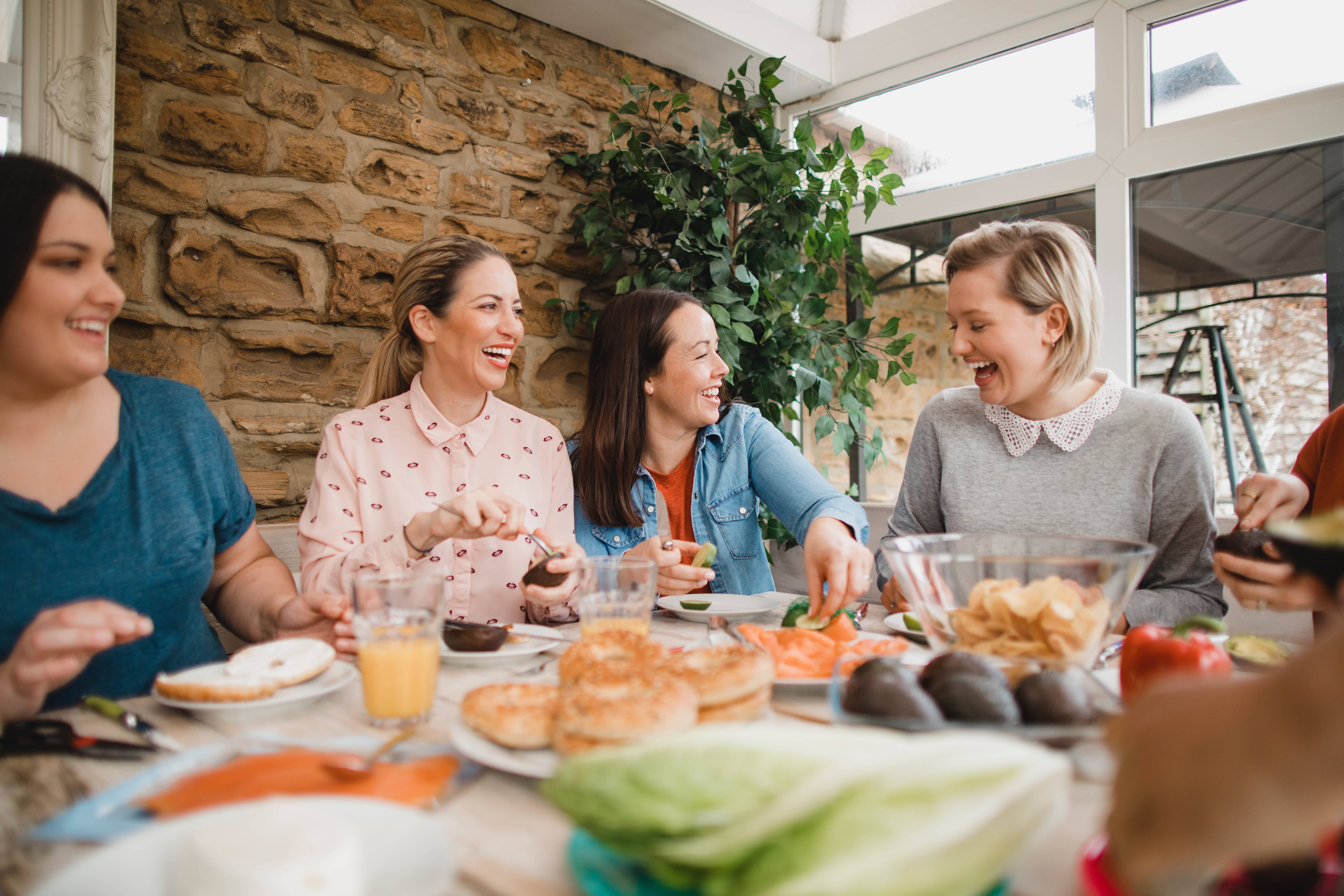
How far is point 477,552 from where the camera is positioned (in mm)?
1865

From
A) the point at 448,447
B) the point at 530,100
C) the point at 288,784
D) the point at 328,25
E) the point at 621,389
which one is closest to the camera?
the point at 288,784

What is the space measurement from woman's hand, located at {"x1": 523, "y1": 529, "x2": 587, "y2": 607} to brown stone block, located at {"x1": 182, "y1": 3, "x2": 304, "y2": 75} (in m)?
1.76

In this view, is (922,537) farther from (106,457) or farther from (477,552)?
(106,457)

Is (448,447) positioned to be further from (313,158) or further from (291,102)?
(291,102)

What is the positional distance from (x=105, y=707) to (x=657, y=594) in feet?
3.61

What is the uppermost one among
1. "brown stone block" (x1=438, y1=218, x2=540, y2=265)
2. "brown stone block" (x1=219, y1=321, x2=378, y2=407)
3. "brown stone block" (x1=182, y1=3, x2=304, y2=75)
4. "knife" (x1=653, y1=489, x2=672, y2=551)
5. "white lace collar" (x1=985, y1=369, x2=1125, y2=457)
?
"brown stone block" (x1=182, y1=3, x2=304, y2=75)

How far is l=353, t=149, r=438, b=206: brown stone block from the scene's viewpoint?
2.49 metres

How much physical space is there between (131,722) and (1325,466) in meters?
2.06

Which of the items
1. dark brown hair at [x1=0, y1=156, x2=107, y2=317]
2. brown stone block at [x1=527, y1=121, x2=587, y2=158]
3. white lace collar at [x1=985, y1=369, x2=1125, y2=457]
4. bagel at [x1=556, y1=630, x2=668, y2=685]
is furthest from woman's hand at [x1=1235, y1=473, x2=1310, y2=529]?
brown stone block at [x1=527, y1=121, x2=587, y2=158]

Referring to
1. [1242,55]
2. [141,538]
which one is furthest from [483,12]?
[1242,55]

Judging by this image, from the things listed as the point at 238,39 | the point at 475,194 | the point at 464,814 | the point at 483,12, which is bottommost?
the point at 464,814

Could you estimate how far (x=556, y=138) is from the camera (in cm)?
296

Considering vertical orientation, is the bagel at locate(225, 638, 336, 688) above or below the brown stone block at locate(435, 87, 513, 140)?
below

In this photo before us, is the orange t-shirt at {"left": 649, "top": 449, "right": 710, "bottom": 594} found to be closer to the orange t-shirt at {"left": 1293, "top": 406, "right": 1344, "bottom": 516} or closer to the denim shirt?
the denim shirt
